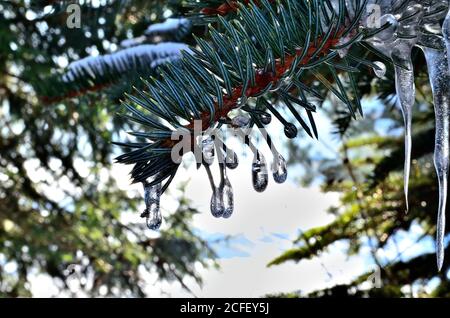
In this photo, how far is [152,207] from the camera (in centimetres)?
48

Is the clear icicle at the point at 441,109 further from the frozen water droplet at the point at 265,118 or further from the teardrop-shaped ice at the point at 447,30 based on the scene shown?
the frozen water droplet at the point at 265,118

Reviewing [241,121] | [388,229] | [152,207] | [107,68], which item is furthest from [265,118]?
[388,229]

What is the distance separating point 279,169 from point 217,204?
6 centimetres

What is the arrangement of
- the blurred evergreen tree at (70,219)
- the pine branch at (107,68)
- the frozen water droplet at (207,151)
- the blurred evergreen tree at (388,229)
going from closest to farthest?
the frozen water droplet at (207,151)
the pine branch at (107,68)
the blurred evergreen tree at (388,229)
the blurred evergreen tree at (70,219)

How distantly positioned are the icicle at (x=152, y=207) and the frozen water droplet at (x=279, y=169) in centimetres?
10

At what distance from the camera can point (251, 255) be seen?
6.31 feet

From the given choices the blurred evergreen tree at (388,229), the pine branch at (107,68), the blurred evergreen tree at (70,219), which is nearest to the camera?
the pine branch at (107,68)

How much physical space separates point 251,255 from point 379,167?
729mm

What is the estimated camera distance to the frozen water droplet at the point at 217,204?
18.9 inches

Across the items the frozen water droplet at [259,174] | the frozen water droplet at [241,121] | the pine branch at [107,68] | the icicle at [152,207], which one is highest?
the pine branch at [107,68]

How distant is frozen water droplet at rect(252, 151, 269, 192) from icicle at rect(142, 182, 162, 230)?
8cm

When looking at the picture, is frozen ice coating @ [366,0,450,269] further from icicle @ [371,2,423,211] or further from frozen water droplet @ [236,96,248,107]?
frozen water droplet @ [236,96,248,107]

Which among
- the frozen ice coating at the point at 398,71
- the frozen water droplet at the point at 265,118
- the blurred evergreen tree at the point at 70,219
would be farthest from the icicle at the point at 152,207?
the blurred evergreen tree at the point at 70,219

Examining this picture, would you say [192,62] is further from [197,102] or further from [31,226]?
[31,226]
